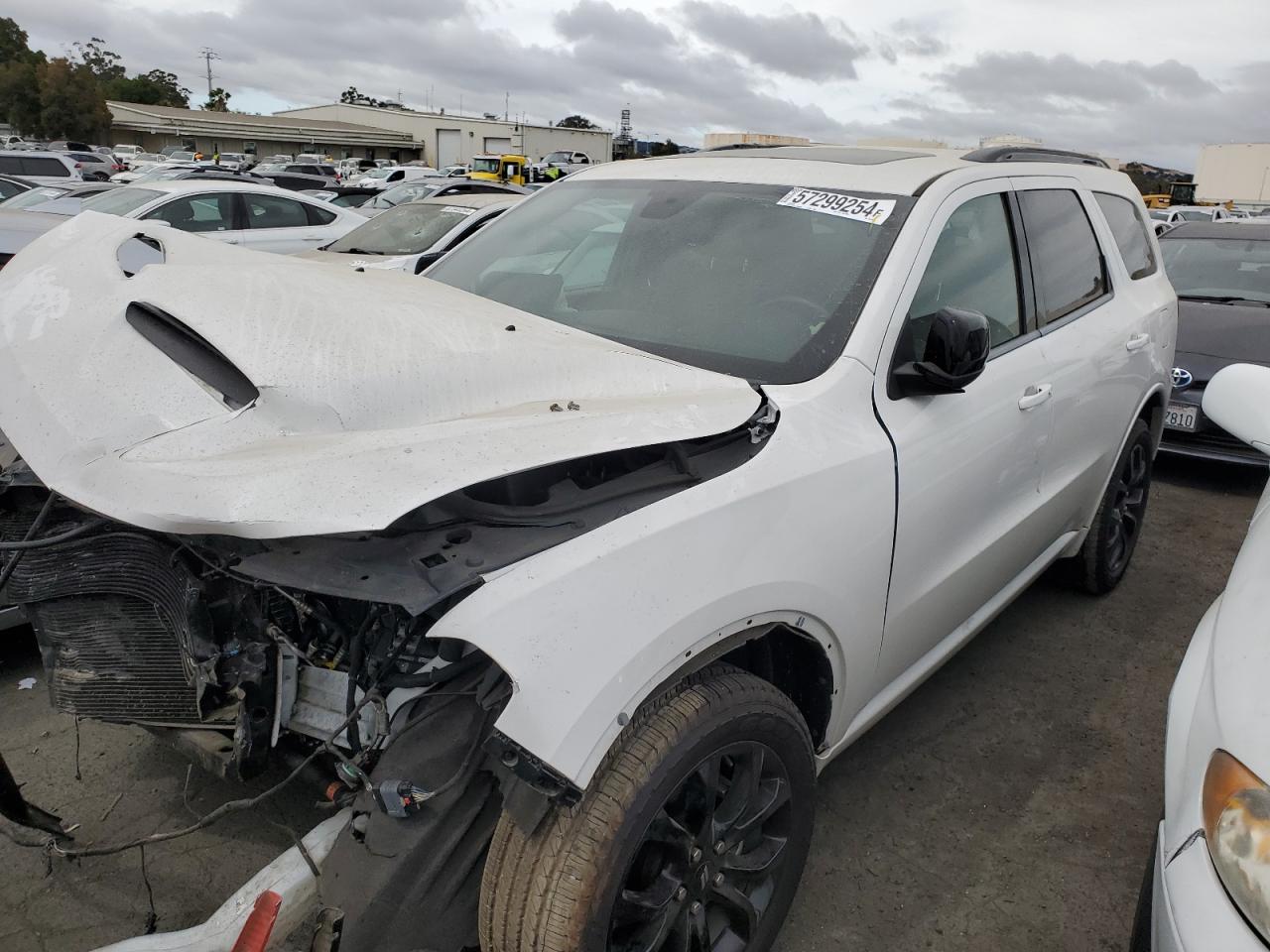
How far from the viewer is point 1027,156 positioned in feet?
11.3

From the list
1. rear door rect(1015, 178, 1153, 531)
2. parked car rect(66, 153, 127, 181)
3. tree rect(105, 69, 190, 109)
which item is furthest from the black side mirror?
tree rect(105, 69, 190, 109)

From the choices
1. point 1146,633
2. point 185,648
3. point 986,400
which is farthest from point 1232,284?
point 185,648

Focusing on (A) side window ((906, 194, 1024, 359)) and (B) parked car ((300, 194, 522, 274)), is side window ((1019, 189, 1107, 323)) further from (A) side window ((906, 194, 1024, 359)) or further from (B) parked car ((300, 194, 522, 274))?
(B) parked car ((300, 194, 522, 274))

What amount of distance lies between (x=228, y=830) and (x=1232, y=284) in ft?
24.3

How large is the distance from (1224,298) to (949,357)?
5782 mm

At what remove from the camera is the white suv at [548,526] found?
5.37 feet

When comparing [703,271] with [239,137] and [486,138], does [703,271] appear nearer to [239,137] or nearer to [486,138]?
[486,138]

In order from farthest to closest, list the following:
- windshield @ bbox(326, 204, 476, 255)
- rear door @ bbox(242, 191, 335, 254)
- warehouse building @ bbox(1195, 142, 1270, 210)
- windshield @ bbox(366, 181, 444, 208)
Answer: warehouse building @ bbox(1195, 142, 1270, 210) < windshield @ bbox(366, 181, 444, 208) < rear door @ bbox(242, 191, 335, 254) < windshield @ bbox(326, 204, 476, 255)

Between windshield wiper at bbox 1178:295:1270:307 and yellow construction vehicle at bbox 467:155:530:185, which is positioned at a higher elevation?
yellow construction vehicle at bbox 467:155:530:185

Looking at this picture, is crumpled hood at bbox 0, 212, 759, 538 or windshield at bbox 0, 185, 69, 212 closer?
crumpled hood at bbox 0, 212, 759, 538

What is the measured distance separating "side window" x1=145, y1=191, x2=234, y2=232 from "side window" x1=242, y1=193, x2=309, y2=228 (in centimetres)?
20

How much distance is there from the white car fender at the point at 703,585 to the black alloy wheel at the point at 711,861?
289 millimetres

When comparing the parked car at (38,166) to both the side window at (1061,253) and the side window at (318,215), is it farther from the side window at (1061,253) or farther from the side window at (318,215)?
the side window at (1061,253)

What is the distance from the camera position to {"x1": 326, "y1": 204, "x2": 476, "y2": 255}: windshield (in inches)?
336
